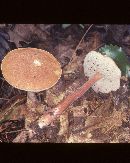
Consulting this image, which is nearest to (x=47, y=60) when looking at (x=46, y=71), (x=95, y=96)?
(x=46, y=71)

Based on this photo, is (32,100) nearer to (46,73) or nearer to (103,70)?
(46,73)

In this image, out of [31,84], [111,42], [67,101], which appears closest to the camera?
[31,84]

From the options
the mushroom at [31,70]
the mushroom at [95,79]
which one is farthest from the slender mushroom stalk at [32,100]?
the mushroom at [95,79]

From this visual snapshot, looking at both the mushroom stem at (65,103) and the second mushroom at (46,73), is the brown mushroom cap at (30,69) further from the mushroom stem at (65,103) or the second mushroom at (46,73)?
the mushroom stem at (65,103)

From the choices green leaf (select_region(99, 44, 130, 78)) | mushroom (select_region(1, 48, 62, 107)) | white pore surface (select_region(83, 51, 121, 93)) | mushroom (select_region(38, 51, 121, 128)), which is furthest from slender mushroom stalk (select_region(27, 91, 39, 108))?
green leaf (select_region(99, 44, 130, 78))

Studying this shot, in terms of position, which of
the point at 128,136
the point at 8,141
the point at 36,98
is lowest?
the point at 128,136

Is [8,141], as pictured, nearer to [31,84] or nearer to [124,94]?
[31,84]

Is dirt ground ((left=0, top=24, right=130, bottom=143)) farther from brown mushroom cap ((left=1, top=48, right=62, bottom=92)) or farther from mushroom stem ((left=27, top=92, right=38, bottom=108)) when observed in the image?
brown mushroom cap ((left=1, top=48, right=62, bottom=92))
